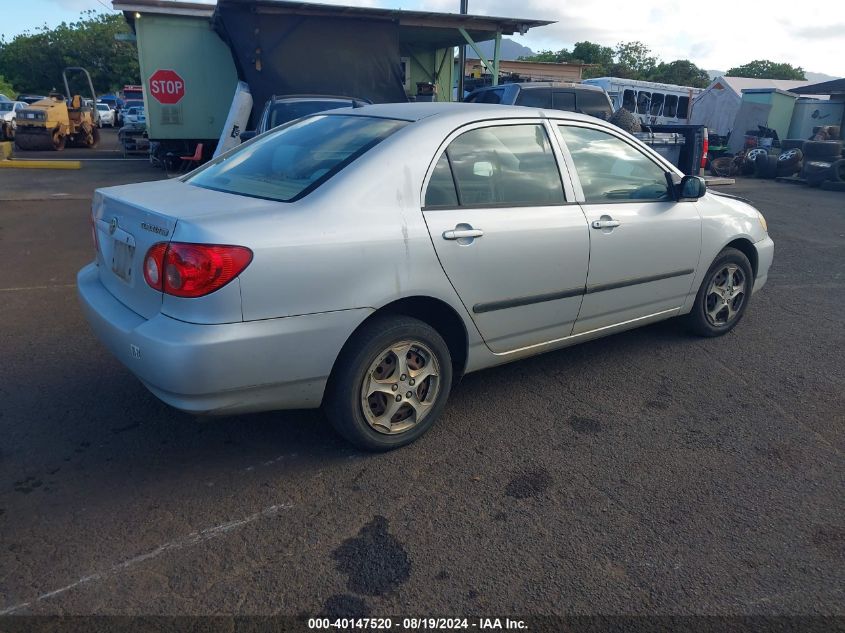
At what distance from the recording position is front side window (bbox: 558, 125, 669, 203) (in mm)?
4004

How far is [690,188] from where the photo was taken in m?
4.41

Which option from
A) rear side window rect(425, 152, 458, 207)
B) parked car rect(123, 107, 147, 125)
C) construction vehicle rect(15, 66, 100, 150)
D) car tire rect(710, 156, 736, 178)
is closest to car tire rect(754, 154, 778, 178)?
car tire rect(710, 156, 736, 178)

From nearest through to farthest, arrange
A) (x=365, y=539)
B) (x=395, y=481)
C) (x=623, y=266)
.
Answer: (x=365, y=539) < (x=395, y=481) < (x=623, y=266)

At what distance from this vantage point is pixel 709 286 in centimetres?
489

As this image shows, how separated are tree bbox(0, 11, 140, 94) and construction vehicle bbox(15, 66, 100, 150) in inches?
1178

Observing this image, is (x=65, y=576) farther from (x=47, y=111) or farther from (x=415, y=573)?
(x=47, y=111)

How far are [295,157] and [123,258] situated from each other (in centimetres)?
101

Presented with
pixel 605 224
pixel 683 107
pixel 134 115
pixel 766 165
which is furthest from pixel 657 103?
pixel 605 224

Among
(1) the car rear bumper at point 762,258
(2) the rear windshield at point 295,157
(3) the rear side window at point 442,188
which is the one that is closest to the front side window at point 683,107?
(1) the car rear bumper at point 762,258

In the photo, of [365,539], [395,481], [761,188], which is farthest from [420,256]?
[761,188]

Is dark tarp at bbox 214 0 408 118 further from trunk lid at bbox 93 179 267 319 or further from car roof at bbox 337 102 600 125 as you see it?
trunk lid at bbox 93 179 267 319

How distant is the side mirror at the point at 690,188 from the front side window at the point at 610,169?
0.29ft

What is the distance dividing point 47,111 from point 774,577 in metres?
23.2

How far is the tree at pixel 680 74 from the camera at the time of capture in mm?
48694
